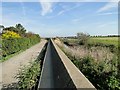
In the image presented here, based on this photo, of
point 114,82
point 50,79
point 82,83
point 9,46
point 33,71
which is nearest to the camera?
point 82,83

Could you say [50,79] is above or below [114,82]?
below

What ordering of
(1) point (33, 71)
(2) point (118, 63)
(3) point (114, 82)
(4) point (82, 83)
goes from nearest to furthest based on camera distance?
1. (4) point (82, 83)
2. (3) point (114, 82)
3. (1) point (33, 71)
4. (2) point (118, 63)

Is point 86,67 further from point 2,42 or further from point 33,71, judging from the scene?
point 2,42

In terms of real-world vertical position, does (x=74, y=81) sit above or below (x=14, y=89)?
above

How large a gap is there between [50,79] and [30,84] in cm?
325

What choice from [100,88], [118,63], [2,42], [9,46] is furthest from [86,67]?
[9,46]

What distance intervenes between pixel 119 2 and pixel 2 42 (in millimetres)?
17979

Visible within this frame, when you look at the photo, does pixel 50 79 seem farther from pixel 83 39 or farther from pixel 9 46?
pixel 83 39

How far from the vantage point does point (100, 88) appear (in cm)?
653

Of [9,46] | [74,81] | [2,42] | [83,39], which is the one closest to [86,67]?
[74,81]

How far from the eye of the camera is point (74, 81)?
14.6 ft

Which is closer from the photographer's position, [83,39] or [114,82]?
[114,82]

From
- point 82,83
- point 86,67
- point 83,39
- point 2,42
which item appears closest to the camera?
point 82,83

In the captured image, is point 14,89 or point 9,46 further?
point 9,46
